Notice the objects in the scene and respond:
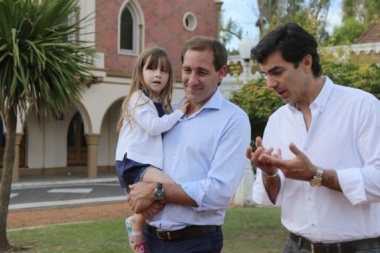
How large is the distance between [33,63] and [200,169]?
6641 mm

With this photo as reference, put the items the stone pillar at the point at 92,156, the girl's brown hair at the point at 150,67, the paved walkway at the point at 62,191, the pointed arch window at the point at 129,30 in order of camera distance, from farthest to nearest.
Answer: the pointed arch window at the point at 129,30 → the stone pillar at the point at 92,156 → the paved walkway at the point at 62,191 → the girl's brown hair at the point at 150,67

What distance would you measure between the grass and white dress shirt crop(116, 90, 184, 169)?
5.13 meters

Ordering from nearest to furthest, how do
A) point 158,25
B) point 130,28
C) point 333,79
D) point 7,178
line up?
point 333,79, point 7,178, point 130,28, point 158,25

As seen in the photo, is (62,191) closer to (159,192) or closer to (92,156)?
(92,156)

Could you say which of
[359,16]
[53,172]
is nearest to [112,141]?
[53,172]

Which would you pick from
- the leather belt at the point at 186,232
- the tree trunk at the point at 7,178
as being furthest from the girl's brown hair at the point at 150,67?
the tree trunk at the point at 7,178

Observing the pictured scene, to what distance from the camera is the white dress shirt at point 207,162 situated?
318 cm

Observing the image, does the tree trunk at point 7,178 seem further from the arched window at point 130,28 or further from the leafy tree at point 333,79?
the arched window at point 130,28

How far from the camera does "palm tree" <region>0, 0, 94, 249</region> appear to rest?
9.20 meters

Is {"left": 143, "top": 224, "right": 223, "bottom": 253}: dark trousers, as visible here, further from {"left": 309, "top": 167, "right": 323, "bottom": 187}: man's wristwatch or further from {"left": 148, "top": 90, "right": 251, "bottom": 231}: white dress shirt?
{"left": 309, "top": 167, "right": 323, "bottom": 187}: man's wristwatch

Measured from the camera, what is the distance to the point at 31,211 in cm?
1446

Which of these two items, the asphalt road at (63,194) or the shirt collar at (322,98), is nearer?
the shirt collar at (322,98)

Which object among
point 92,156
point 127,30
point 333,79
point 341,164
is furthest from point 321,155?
point 127,30

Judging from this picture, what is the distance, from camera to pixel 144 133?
11.8 ft
